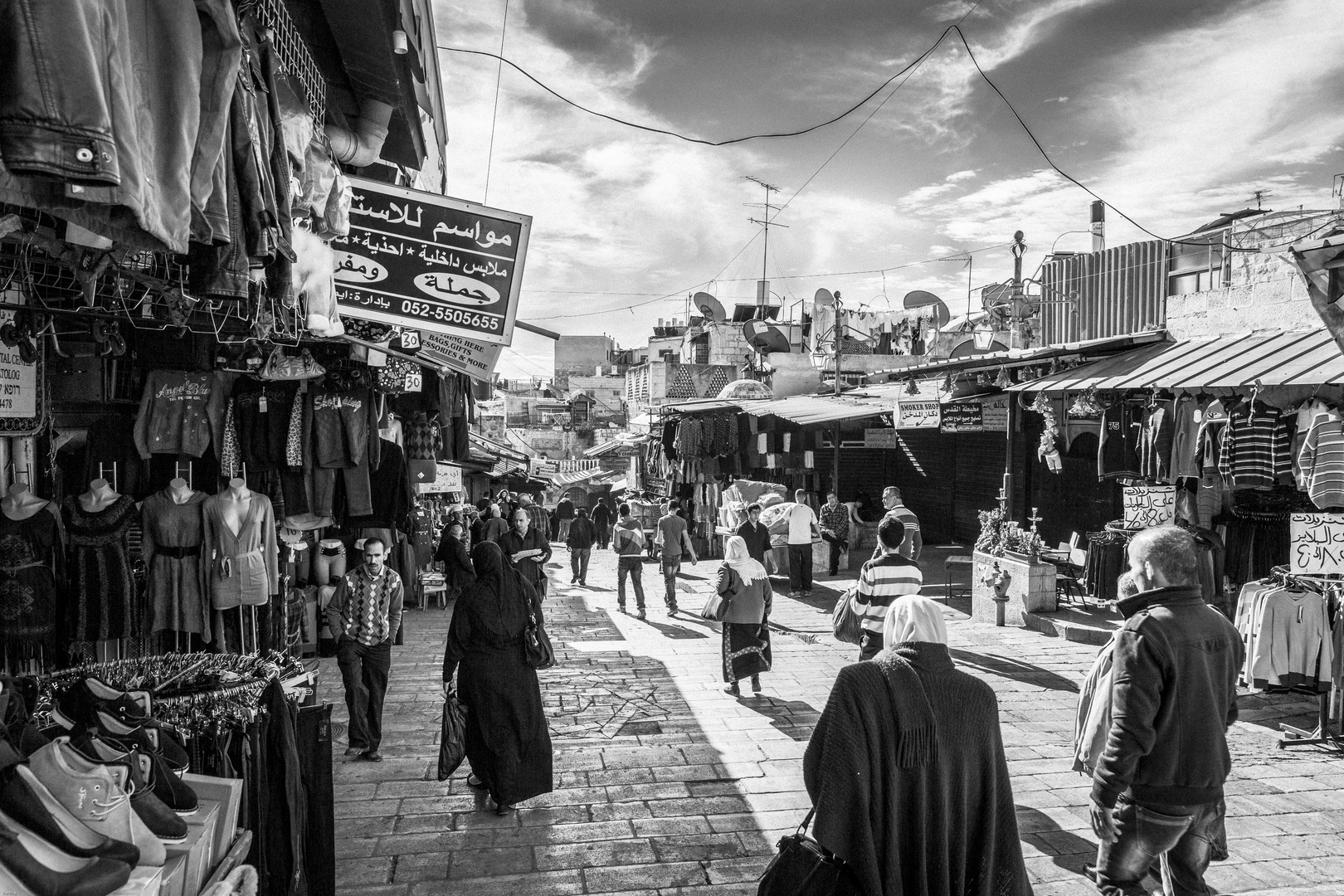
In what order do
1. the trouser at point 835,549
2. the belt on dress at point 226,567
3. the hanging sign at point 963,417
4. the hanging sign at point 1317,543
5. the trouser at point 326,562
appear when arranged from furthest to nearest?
the trouser at point 835,549 → the hanging sign at point 963,417 → the trouser at point 326,562 → the hanging sign at point 1317,543 → the belt on dress at point 226,567

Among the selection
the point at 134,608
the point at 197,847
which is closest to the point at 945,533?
the point at 134,608

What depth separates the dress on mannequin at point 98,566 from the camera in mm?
5605

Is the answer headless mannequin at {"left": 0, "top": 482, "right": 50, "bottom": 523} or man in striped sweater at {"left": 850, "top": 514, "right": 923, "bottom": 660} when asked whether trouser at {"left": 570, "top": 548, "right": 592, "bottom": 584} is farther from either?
headless mannequin at {"left": 0, "top": 482, "right": 50, "bottom": 523}

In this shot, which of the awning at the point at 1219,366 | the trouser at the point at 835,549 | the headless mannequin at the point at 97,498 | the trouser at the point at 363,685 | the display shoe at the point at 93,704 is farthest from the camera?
the trouser at the point at 835,549

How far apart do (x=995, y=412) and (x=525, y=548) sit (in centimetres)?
746

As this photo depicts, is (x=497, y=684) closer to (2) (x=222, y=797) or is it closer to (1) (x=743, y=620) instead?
(2) (x=222, y=797)

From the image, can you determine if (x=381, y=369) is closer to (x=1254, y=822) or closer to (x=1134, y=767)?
(x=1134, y=767)

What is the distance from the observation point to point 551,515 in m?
35.7

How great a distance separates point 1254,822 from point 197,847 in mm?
6167

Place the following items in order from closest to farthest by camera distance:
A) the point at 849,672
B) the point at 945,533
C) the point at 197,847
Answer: the point at 197,847
the point at 849,672
the point at 945,533

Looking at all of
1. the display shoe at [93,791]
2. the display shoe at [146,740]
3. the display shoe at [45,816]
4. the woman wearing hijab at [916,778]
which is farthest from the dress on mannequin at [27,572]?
the woman wearing hijab at [916,778]

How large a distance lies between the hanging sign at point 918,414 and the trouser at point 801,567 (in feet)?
9.03

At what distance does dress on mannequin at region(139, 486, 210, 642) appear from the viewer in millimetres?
6066

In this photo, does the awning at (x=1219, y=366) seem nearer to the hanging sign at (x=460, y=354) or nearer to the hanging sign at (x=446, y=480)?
the hanging sign at (x=460, y=354)
